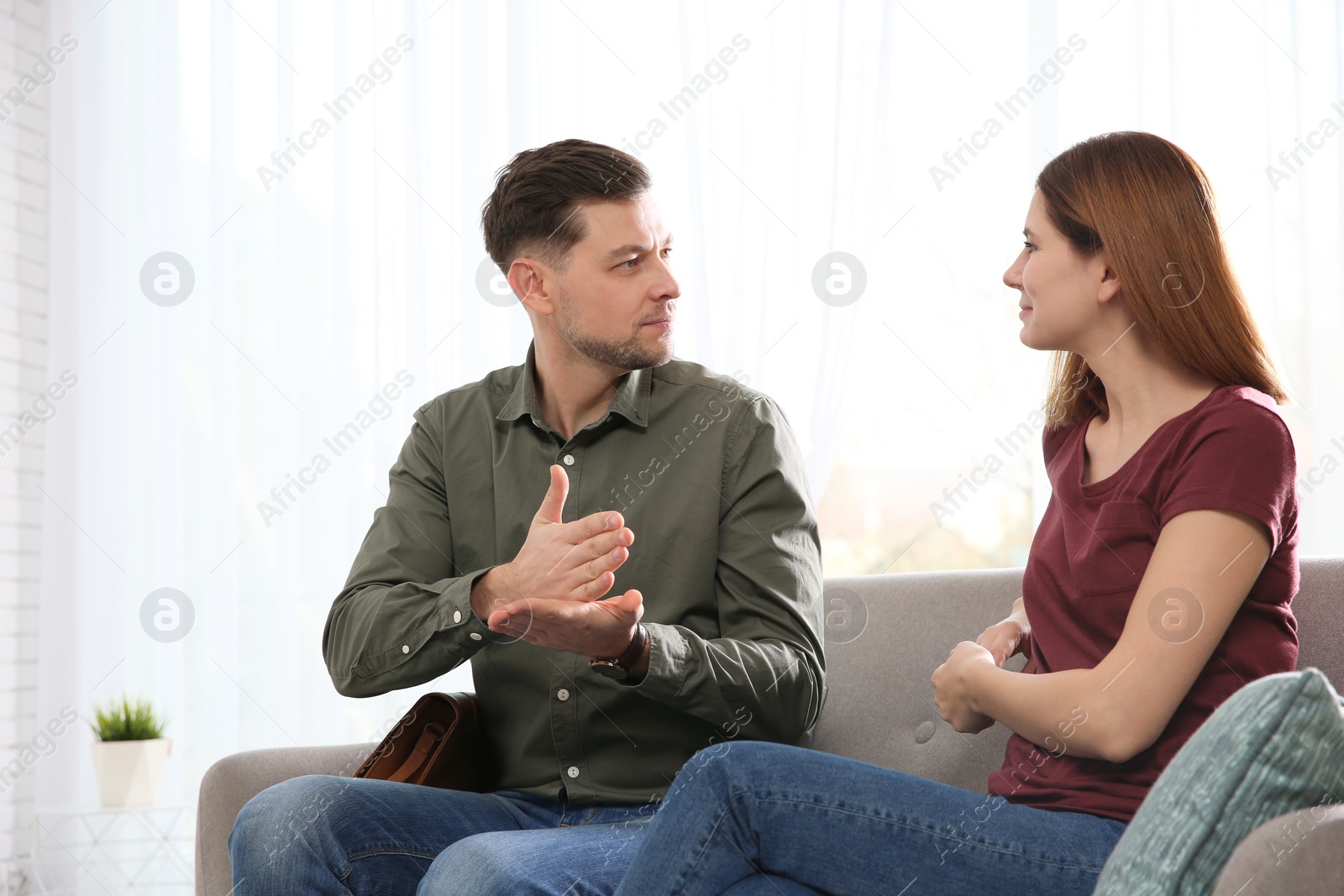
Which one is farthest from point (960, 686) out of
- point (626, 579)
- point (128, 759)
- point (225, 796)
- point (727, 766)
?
point (128, 759)

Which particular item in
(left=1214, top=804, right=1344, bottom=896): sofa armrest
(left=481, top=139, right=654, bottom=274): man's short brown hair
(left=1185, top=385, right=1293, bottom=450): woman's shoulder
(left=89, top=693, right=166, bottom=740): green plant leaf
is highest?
(left=481, top=139, right=654, bottom=274): man's short brown hair

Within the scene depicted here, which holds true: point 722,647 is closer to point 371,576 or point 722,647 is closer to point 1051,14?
point 371,576

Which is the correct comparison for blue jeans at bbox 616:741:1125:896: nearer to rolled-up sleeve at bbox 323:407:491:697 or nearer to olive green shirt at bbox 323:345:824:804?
olive green shirt at bbox 323:345:824:804

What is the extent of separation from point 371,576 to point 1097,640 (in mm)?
1016

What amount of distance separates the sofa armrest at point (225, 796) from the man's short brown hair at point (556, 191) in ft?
2.88

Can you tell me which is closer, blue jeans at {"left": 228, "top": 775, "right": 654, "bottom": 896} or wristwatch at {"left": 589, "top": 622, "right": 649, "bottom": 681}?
blue jeans at {"left": 228, "top": 775, "right": 654, "bottom": 896}

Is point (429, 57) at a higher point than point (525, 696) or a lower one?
higher

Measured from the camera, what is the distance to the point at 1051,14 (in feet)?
8.82

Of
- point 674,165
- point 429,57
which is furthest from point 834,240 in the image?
point 429,57

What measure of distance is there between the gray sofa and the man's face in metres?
0.53

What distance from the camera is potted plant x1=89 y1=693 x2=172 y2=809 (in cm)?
265

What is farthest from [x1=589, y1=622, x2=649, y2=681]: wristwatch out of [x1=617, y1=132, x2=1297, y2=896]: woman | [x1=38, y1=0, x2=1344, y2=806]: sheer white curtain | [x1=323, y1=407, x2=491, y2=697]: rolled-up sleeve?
[x1=38, y1=0, x2=1344, y2=806]: sheer white curtain

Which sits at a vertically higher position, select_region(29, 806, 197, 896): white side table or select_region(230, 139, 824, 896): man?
select_region(230, 139, 824, 896): man

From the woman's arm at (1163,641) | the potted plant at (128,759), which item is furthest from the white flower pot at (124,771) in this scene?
the woman's arm at (1163,641)
